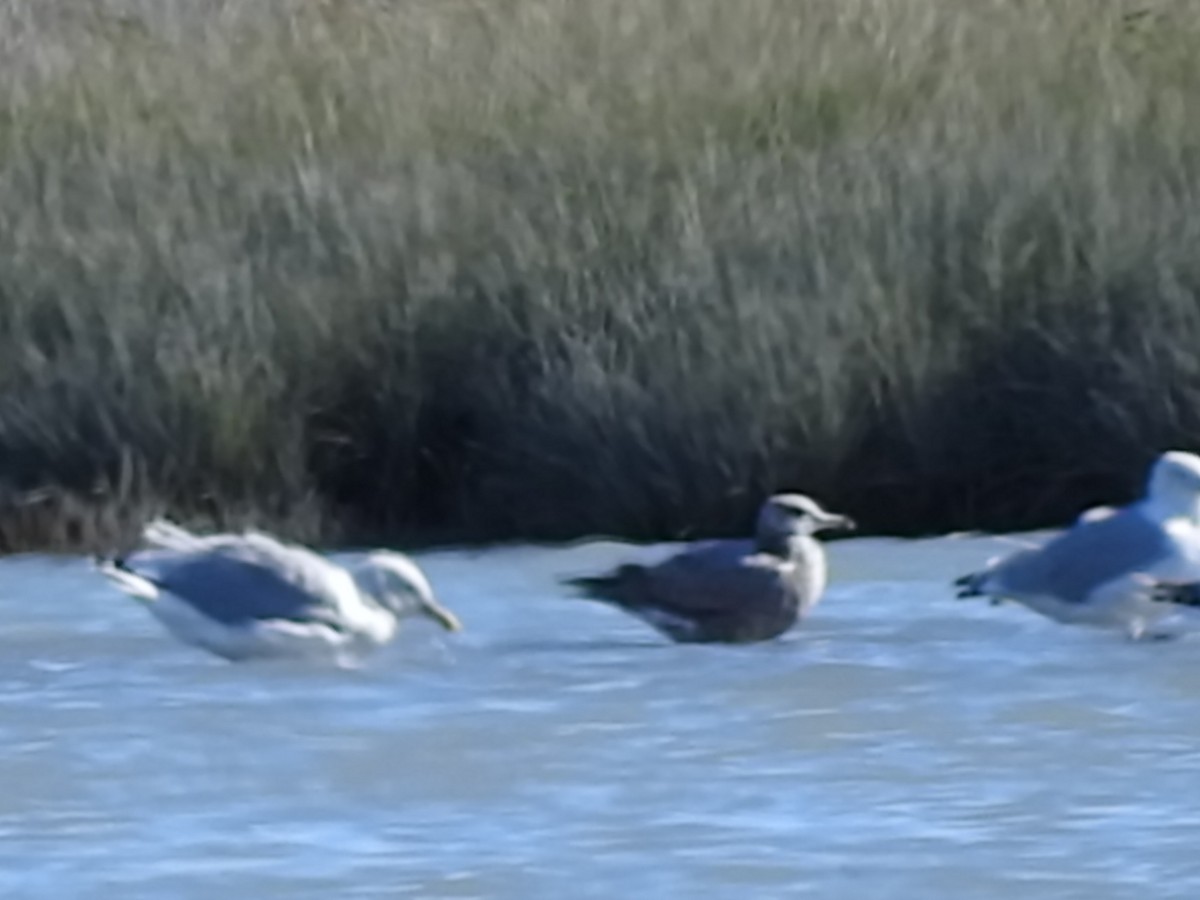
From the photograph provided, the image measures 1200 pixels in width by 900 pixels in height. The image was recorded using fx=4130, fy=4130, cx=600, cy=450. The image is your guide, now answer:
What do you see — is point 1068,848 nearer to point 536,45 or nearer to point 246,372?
point 246,372

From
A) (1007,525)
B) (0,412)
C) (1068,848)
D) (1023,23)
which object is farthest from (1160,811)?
(1023,23)

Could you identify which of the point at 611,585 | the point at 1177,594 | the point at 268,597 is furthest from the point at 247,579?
the point at 1177,594

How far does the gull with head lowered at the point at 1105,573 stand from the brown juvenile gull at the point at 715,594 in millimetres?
304

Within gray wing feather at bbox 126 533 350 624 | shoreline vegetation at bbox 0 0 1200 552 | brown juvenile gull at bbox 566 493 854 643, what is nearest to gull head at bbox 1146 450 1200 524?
brown juvenile gull at bbox 566 493 854 643

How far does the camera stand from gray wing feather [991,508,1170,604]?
693 centimetres

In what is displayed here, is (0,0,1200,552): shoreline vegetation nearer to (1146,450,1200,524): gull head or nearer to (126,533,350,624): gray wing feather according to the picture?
(1146,450,1200,524): gull head

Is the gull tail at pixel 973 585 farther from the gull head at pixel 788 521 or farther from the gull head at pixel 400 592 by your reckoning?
the gull head at pixel 400 592

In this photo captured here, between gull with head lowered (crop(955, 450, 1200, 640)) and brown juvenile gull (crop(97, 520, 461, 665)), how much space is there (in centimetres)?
95

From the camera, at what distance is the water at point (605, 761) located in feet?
16.0

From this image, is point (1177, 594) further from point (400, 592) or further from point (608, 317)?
point (608, 317)

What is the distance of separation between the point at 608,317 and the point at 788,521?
1.53 m

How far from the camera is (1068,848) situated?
500 centimetres

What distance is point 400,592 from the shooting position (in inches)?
273

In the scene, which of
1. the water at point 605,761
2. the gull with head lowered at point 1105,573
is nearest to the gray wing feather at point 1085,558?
the gull with head lowered at point 1105,573
